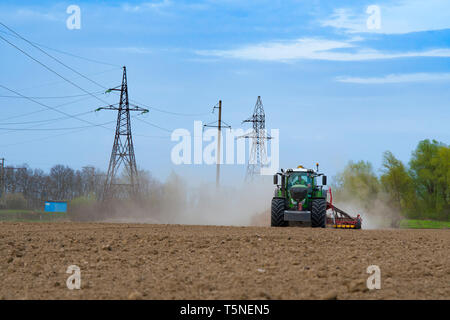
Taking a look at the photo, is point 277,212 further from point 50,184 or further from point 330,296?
point 50,184

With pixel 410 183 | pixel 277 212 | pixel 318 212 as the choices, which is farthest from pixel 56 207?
pixel 410 183

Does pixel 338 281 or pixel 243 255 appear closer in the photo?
pixel 338 281

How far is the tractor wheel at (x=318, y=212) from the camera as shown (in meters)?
26.9

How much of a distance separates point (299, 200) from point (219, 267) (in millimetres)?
16642

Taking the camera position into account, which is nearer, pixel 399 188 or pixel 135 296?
pixel 135 296

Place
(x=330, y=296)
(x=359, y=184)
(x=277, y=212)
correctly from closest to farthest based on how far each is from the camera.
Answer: (x=330, y=296) < (x=277, y=212) < (x=359, y=184)

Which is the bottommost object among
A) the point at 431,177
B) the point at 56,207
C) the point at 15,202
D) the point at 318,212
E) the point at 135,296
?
the point at 135,296

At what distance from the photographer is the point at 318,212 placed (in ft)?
88.2

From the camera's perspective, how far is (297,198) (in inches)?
1113

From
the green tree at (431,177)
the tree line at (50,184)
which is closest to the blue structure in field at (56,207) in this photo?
the tree line at (50,184)

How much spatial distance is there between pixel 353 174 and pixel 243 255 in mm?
60382

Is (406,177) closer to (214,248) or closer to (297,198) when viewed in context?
(297,198)

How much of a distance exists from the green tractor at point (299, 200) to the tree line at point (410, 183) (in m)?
40.6
